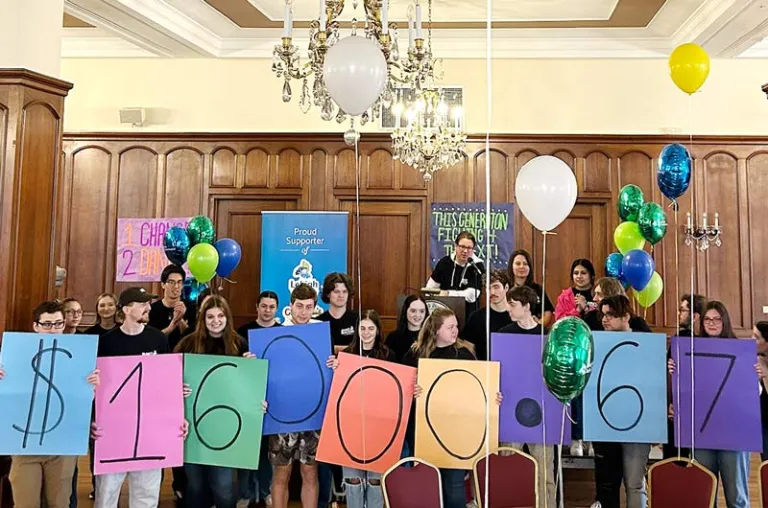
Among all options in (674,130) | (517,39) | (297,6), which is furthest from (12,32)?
(674,130)

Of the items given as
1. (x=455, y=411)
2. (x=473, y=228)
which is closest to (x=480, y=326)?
(x=455, y=411)

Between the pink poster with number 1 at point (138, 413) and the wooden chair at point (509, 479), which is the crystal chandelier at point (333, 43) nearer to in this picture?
the pink poster with number 1 at point (138, 413)

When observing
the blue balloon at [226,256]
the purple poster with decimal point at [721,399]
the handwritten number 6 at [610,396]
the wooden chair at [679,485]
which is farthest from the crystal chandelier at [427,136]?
the wooden chair at [679,485]

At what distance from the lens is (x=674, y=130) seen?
6.27 m

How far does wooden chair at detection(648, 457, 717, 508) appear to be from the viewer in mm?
2590

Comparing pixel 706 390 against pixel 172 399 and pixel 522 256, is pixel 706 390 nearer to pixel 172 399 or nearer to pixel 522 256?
pixel 522 256

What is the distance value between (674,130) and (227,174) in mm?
4753

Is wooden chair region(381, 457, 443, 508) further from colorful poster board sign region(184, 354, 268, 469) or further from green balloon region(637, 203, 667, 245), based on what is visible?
green balloon region(637, 203, 667, 245)

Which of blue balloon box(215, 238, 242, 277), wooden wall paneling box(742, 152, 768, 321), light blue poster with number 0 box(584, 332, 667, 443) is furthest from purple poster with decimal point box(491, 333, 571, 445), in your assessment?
wooden wall paneling box(742, 152, 768, 321)

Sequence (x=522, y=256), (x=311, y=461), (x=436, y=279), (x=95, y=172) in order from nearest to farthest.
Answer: (x=311, y=461)
(x=522, y=256)
(x=436, y=279)
(x=95, y=172)

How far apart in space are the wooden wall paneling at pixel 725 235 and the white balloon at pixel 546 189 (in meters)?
4.15

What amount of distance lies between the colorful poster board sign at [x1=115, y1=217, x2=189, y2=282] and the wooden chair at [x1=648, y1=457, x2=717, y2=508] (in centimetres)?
523

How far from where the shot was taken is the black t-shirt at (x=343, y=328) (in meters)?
3.53

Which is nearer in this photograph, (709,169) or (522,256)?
(522,256)
